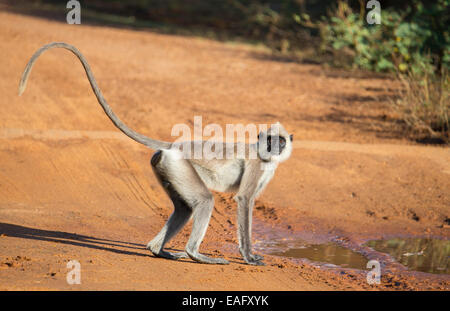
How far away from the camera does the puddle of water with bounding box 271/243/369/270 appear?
652cm

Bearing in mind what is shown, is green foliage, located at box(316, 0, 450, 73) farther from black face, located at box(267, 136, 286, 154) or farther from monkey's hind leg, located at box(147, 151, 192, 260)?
monkey's hind leg, located at box(147, 151, 192, 260)

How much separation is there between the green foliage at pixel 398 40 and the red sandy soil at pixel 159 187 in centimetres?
70

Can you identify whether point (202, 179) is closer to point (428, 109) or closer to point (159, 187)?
point (159, 187)

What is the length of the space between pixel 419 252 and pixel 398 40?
8870 mm

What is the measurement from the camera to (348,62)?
55.0 feet

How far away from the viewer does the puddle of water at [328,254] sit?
6.52m

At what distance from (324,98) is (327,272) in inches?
327

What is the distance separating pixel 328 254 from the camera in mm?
6812

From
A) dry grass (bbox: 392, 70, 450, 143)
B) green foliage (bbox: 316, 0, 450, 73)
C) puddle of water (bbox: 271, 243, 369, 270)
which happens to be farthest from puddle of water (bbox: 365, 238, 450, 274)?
green foliage (bbox: 316, 0, 450, 73)

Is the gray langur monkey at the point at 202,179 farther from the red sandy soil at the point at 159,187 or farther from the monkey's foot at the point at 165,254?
the red sandy soil at the point at 159,187

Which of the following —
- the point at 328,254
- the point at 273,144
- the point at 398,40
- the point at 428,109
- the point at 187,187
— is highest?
the point at 398,40

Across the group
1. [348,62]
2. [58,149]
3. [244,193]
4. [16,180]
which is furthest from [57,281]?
[348,62]

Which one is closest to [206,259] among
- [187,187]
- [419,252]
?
[187,187]

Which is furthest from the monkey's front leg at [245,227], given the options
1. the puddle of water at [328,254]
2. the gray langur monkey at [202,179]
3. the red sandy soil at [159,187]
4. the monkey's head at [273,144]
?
the puddle of water at [328,254]
